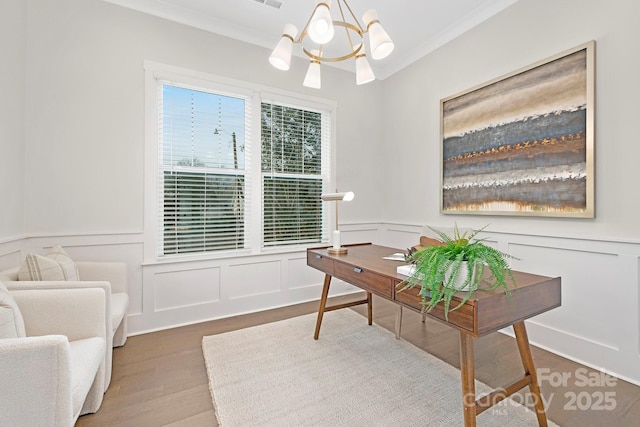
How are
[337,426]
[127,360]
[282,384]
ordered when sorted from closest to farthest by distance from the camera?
[337,426] < [282,384] < [127,360]

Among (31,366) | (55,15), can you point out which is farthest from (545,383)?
(55,15)

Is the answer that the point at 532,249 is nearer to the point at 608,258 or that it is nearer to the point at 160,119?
the point at 608,258

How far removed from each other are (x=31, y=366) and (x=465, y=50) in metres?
4.01

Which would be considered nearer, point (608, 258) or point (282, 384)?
point (282, 384)

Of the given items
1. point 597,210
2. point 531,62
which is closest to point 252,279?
point 597,210

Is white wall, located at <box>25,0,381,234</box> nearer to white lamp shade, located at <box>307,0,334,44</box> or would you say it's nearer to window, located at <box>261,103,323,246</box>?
window, located at <box>261,103,323,246</box>

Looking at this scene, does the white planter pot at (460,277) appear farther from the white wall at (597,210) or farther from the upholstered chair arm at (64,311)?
the upholstered chair arm at (64,311)

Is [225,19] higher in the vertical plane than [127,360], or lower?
higher

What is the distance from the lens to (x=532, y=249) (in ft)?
8.23

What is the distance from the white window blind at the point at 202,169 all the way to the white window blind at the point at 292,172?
26cm

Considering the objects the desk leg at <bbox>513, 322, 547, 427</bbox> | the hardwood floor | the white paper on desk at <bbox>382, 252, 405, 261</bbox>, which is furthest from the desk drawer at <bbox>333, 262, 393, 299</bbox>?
the hardwood floor

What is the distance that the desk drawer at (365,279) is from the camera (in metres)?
1.61

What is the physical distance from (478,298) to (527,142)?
1992 mm

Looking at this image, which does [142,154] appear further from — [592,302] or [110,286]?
[592,302]
